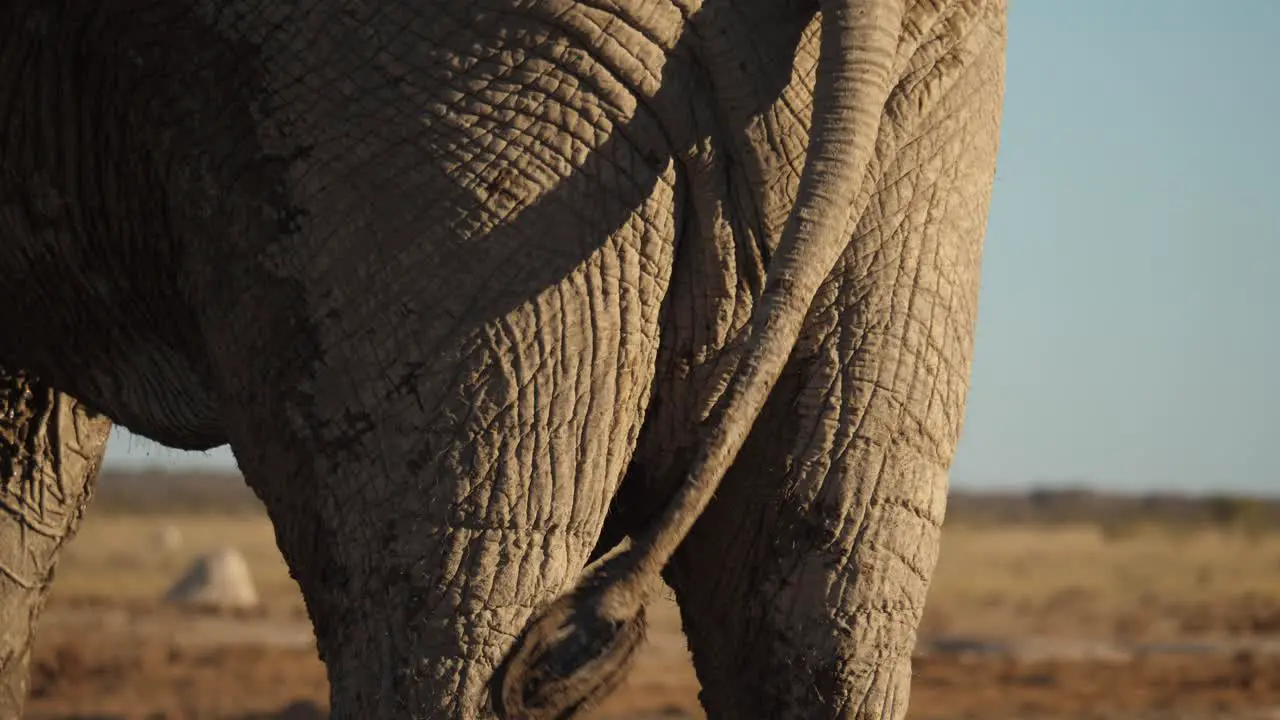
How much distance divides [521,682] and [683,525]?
13.0 inches

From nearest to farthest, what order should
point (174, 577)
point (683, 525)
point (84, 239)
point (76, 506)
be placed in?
point (683, 525), point (84, 239), point (76, 506), point (174, 577)

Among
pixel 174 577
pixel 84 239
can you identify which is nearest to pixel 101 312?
pixel 84 239

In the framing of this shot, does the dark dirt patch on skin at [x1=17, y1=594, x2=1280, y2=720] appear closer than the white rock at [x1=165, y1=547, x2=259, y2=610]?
Yes

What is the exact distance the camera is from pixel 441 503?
2.81 m

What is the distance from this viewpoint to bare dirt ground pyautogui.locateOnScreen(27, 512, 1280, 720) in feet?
35.2

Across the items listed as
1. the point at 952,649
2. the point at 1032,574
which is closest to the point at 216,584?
the point at 952,649

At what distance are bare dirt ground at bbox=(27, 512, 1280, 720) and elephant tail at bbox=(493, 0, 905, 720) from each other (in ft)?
13.4

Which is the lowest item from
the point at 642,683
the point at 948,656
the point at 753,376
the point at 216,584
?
the point at 642,683

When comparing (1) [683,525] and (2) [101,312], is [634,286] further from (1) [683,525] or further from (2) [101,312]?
(2) [101,312]

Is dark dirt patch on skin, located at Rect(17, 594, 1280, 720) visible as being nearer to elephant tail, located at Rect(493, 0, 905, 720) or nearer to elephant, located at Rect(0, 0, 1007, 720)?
elephant, located at Rect(0, 0, 1007, 720)

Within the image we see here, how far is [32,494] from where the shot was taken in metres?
4.45

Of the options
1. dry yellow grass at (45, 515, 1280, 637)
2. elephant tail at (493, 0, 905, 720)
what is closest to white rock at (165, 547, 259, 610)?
dry yellow grass at (45, 515, 1280, 637)

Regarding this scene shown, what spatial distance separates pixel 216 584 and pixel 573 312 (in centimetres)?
1938

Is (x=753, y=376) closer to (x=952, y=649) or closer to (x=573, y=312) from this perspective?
(x=573, y=312)
